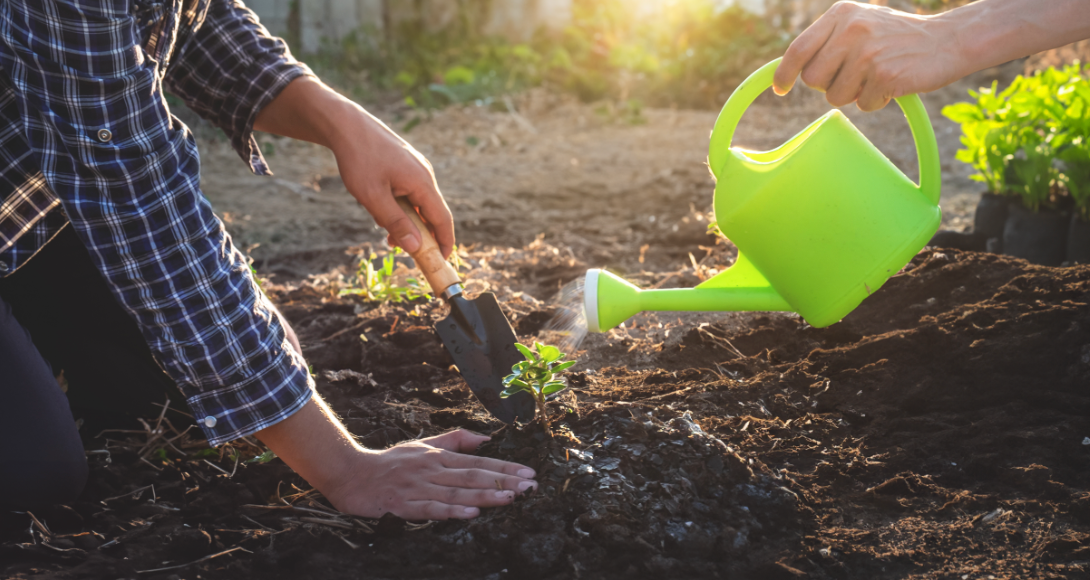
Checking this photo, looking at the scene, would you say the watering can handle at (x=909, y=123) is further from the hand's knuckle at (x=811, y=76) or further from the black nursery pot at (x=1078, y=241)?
the black nursery pot at (x=1078, y=241)

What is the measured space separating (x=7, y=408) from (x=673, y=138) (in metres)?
4.66

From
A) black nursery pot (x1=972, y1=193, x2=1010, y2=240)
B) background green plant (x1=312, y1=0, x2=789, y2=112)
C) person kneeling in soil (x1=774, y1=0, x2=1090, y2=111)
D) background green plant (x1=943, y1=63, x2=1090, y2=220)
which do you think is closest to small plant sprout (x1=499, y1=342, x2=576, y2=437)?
person kneeling in soil (x1=774, y1=0, x2=1090, y2=111)

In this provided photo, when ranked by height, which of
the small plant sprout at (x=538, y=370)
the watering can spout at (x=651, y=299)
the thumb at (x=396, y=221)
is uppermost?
the thumb at (x=396, y=221)

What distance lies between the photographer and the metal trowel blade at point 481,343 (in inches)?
62.9

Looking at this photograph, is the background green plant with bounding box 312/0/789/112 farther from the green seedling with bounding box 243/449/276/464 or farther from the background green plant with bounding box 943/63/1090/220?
the green seedling with bounding box 243/449/276/464

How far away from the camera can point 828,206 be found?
4.34 feet

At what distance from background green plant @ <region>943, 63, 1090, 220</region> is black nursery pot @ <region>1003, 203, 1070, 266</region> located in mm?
→ 56

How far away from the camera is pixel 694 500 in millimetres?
1275

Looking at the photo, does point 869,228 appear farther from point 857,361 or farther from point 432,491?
point 432,491

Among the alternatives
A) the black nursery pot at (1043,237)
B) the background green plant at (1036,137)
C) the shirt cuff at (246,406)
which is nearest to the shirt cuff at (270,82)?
the shirt cuff at (246,406)

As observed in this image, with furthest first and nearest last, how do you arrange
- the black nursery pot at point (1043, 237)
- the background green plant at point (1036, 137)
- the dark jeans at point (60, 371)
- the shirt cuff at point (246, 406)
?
the black nursery pot at point (1043, 237)
the background green plant at point (1036, 137)
the dark jeans at point (60, 371)
the shirt cuff at point (246, 406)

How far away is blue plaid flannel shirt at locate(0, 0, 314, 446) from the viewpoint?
1138mm

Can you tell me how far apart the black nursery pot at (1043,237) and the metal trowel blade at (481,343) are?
7.32 ft

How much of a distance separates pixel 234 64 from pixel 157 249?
71cm
